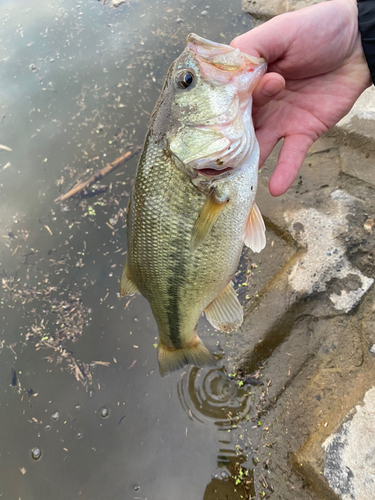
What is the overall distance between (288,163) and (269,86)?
54cm

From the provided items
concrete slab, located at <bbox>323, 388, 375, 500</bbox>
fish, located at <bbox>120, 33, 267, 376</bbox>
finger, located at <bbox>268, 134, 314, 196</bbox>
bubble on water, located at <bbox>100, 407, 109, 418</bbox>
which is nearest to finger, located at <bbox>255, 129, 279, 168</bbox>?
finger, located at <bbox>268, 134, 314, 196</bbox>

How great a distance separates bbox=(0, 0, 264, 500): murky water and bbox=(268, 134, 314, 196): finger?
153cm

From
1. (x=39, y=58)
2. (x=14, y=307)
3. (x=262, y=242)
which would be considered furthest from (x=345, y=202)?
(x=39, y=58)

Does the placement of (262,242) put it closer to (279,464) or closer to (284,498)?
(279,464)

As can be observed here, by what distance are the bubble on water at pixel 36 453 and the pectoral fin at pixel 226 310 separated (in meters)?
1.96

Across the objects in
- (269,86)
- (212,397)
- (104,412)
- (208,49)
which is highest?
(208,49)

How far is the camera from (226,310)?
1883 mm

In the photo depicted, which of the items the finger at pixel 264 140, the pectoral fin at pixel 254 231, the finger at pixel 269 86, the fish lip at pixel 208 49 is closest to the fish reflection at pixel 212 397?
the pectoral fin at pixel 254 231

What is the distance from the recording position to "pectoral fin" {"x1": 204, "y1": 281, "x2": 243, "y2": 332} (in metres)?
1.87

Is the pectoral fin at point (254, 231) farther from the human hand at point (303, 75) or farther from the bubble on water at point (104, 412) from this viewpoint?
the bubble on water at point (104, 412)

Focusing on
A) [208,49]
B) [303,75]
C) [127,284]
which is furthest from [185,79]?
[127,284]

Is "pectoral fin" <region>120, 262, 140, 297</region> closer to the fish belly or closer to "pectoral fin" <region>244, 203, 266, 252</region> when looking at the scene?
the fish belly

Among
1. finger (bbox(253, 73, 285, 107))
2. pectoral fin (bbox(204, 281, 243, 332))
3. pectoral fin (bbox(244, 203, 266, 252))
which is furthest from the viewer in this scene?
pectoral fin (bbox(204, 281, 243, 332))

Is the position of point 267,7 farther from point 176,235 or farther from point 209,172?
point 176,235
